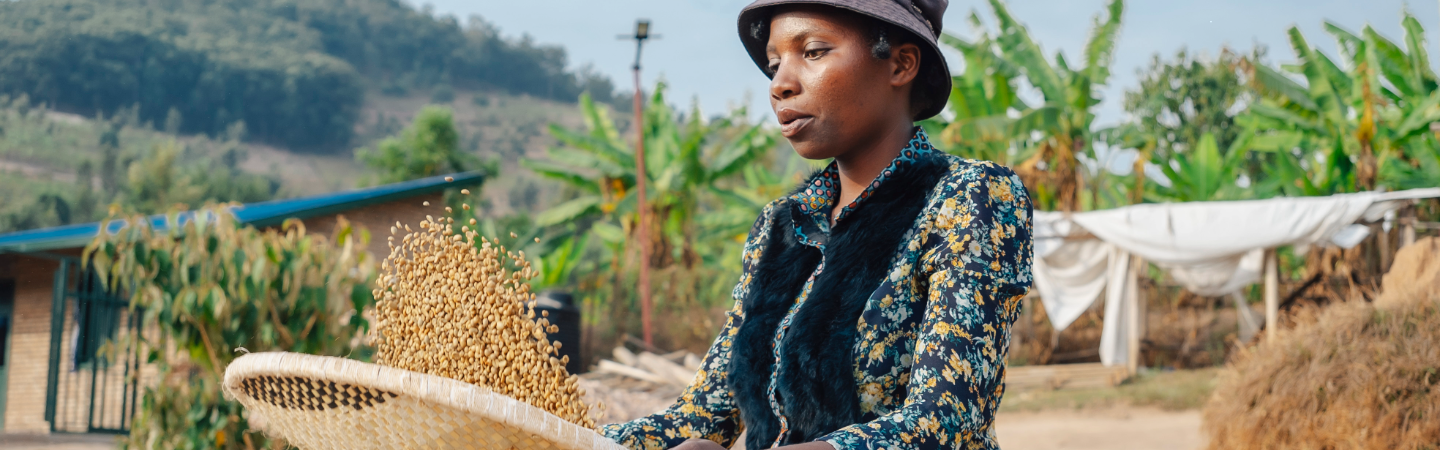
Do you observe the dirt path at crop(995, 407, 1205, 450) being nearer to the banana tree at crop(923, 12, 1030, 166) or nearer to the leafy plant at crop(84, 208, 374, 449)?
the banana tree at crop(923, 12, 1030, 166)

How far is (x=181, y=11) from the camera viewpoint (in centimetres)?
7488

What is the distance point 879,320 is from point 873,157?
27 centimetres

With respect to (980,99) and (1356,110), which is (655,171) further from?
(1356,110)

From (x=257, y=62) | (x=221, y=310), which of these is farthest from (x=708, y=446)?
(x=257, y=62)

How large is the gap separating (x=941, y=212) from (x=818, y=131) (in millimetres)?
216

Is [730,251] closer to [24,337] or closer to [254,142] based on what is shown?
[24,337]

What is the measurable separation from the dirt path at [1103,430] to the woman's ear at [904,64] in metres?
8.23

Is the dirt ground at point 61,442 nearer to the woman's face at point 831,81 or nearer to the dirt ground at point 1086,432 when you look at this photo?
the dirt ground at point 1086,432

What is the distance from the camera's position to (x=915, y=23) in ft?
4.43

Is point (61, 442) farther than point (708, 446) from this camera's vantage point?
Yes

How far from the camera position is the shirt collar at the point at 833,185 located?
138 centimetres

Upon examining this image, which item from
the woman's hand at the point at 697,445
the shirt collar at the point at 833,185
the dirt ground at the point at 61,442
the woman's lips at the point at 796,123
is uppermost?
the woman's lips at the point at 796,123

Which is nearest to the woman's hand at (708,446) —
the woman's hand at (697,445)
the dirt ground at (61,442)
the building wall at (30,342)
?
the woman's hand at (697,445)

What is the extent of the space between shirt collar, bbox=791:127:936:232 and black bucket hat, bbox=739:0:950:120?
0.22 ft
